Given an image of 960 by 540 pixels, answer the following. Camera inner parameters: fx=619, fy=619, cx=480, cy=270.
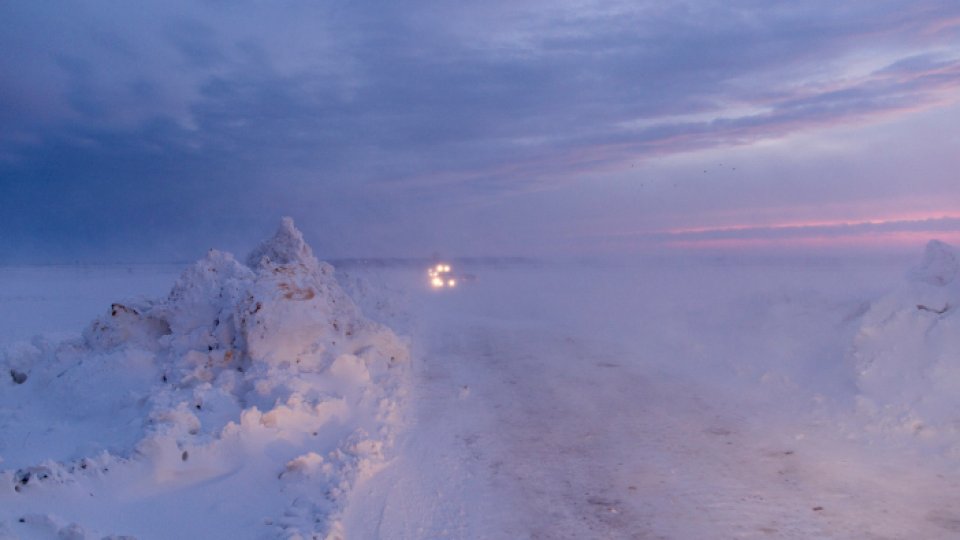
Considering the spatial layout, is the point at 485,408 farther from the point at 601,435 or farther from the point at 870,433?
the point at 870,433

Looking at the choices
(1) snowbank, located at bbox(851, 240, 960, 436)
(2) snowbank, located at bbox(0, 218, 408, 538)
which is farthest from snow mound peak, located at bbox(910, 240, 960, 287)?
(2) snowbank, located at bbox(0, 218, 408, 538)

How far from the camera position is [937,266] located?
10906mm

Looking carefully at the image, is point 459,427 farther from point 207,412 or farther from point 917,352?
point 917,352

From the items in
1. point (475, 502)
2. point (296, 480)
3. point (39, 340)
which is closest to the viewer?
point (475, 502)

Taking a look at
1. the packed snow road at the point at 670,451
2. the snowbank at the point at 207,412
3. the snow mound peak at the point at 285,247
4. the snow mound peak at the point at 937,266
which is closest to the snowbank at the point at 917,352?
the snow mound peak at the point at 937,266

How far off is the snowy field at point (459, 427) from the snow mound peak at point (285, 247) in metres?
2.58

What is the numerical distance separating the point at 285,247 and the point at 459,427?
10.3m

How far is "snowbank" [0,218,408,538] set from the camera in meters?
5.65

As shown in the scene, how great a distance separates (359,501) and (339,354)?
530 cm

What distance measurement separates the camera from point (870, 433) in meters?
8.39

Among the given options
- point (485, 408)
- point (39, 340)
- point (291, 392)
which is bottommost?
point (485, 408)

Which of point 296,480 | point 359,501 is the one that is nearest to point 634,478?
point 359,501

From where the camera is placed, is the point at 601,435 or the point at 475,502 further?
the point at 601,435

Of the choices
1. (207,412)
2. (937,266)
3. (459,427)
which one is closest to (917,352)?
(937,266)
